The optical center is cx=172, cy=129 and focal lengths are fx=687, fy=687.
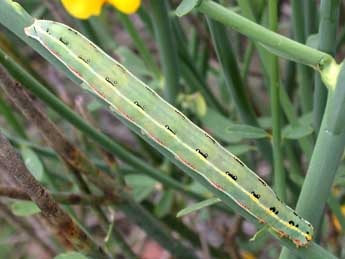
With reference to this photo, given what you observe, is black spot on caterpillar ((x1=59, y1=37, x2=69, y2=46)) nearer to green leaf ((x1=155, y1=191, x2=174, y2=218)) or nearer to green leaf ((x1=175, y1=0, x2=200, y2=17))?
green leaf ((x1=175, y1=0, x2=200, y2=17))

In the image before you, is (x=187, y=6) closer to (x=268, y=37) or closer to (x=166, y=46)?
(x=268, y=37)

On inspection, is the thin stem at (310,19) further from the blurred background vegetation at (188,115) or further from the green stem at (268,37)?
the green stem at (268,37)

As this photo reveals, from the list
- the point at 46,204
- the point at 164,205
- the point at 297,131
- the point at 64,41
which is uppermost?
the point at 64,41

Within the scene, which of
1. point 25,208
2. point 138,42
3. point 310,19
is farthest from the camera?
point 138,42

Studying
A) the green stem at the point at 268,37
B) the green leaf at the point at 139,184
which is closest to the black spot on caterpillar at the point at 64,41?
the green stem at the point at 268,37

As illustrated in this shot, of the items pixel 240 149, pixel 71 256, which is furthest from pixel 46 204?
pixel 240 149

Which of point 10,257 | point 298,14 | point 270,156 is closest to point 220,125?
point 270,156
